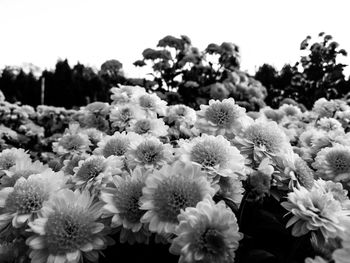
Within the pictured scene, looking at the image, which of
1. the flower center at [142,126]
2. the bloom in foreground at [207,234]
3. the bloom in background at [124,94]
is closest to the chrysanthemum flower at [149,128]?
the flower center at [142,126]

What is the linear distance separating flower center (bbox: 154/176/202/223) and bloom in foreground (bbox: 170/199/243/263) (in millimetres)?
95

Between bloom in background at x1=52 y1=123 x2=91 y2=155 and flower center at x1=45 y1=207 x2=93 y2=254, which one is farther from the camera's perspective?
bloom in background at x1=52 y1=123 x2=91 y2=155

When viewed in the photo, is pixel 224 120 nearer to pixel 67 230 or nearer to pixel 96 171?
pixel 96 171

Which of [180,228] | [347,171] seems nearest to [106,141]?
[180,228]

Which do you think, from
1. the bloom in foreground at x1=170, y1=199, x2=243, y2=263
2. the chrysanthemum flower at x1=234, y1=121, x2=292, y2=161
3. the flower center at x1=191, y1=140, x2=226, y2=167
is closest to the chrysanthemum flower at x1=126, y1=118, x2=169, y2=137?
the chrysanthemum flower at x1=234, y1=121, x2=292, y2=161

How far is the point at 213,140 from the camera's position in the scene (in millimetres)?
1223

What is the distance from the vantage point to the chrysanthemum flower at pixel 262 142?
51.2 inches

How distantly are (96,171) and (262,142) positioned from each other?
0.63m

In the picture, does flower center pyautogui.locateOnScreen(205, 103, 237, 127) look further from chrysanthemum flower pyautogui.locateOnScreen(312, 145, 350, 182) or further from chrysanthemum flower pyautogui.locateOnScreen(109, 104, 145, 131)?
chrysanthemum flower pyautogui.locateOnScreen(109, 104, 145, 131)

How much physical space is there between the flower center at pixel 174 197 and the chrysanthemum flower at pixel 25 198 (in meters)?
0.40

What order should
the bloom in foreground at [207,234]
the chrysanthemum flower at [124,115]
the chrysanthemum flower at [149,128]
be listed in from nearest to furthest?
the bloom in foreground at [207,234] < the chrysanthemum flower at [149,128] < the chrysanthemum flower at [124,115]

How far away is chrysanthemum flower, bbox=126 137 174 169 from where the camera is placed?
1.29m

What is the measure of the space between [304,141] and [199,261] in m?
1.59

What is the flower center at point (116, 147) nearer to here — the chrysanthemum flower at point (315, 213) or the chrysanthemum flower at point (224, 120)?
the chrysanthemum flower at point (224, 120)
